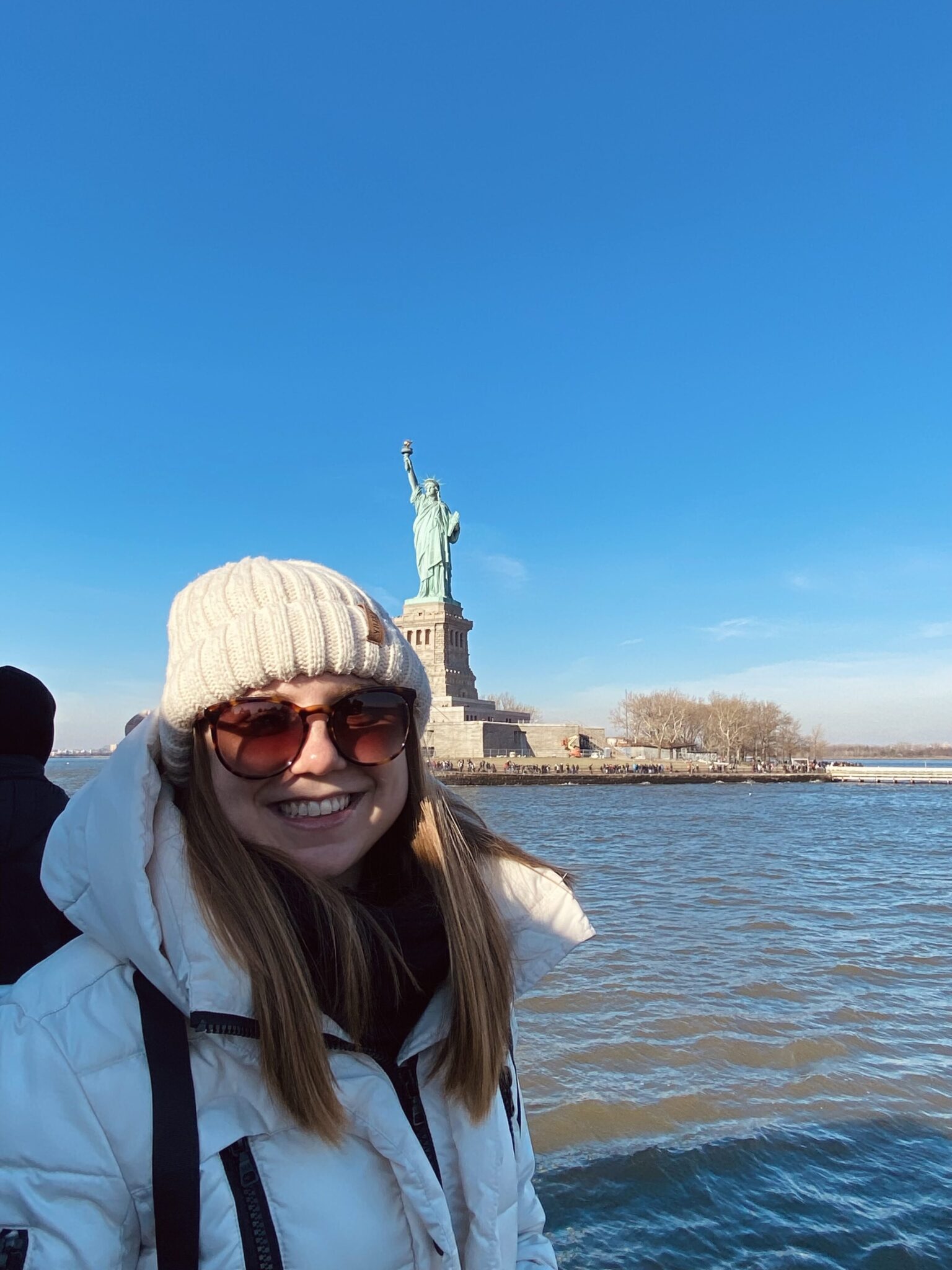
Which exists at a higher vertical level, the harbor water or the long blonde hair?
the long blonde hair

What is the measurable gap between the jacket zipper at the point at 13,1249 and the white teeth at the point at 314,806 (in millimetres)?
651

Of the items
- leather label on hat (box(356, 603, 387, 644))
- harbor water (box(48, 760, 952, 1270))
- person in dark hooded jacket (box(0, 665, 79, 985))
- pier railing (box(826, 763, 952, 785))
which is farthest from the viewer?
pier railing (box(826, 763, 952, 785))

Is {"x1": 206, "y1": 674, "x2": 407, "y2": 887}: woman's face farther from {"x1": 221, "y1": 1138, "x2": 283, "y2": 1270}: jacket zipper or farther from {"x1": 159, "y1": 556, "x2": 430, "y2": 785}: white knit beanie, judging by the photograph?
{"x1": 221, "y1": 1138, "x2": 283, "y2": 1270}: jacket zipper

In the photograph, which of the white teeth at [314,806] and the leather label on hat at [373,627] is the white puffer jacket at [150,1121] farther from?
the leather label on hat at [373,627]

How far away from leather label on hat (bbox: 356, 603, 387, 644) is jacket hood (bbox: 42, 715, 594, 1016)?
42 cm

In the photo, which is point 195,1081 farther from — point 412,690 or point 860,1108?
point 860,1108

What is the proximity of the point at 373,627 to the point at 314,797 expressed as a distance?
320 mm

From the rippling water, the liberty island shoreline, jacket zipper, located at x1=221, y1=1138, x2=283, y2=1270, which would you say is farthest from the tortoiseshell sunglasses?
the liberty island shoreline

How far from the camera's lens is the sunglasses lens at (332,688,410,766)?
1.54 metres

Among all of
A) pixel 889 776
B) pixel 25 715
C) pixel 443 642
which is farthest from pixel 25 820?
pixel 889 776

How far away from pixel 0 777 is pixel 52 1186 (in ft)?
6.53

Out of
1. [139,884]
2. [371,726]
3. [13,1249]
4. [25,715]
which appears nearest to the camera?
[13,1249]

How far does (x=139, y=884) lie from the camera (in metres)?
1.18

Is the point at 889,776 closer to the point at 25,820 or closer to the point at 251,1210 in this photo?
the point at 25,820
